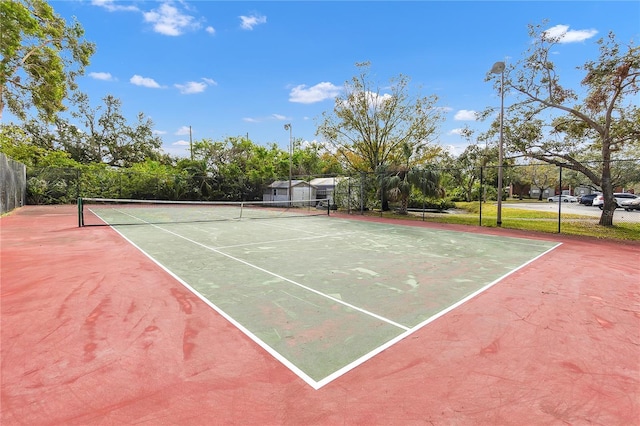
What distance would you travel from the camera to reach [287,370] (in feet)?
8.92

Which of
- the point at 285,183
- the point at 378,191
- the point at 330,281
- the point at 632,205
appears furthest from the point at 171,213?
the point at 632,205

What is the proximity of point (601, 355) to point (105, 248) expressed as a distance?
32.1ft

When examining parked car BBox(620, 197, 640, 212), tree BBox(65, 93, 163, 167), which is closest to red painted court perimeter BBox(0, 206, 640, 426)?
parked car BBox(620, 197, 640, 212)

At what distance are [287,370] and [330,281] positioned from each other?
268cm

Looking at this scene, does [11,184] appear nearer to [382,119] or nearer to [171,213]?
[171,213]

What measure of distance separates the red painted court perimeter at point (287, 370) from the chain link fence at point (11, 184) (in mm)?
14357

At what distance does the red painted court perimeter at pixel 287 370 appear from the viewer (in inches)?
87.0

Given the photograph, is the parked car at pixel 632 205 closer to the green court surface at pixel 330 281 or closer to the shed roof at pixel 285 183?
the green court surface at pixel 330 281

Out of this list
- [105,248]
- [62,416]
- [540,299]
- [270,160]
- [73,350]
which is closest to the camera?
[62,416]

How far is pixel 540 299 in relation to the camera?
15.1 ft

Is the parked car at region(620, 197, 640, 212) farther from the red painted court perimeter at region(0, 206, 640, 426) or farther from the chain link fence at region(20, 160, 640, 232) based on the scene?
the red painted court perimeter at region(0, 206, 640, 426)

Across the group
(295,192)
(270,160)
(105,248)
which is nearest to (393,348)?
(105,248)

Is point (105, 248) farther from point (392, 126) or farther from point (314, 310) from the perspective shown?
point (392, 126)

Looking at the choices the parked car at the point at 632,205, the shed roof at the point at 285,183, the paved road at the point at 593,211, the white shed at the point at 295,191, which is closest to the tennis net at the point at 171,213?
the white shed at the point at 295,191
